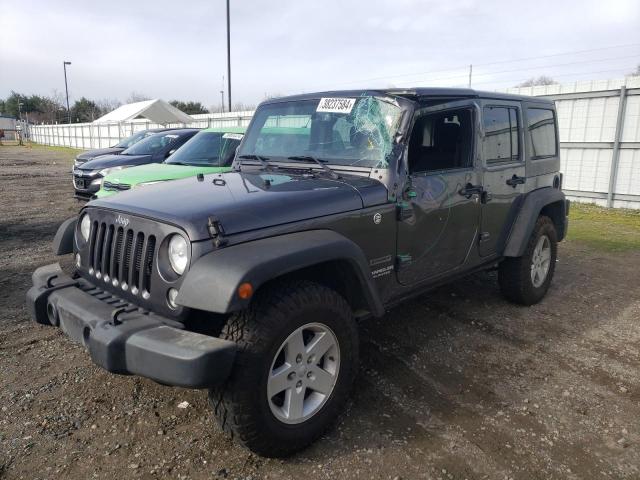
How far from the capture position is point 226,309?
220cm

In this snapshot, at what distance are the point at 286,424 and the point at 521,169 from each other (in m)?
3.27

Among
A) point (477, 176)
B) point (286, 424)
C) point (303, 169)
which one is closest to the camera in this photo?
point (286, 424)

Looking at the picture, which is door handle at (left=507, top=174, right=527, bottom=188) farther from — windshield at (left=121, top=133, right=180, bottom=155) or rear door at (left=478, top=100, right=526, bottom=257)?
windshield at (left=121, top=133, right=180, bottom=155)

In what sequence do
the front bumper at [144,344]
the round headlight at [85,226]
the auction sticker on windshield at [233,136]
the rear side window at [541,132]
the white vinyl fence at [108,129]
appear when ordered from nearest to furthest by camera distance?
A: the front bumper at [144,344]
the round headlight at [85,226]
the rear side window at [541,132]
the auction sticker on windshield at [233,136]
the white vinyl fence at [108,129]

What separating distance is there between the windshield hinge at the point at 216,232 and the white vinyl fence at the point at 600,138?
10033 millimetres

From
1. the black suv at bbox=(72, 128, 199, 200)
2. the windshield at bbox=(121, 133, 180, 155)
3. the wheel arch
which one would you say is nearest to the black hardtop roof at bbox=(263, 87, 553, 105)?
the wheel arch

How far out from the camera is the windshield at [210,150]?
7281 millimetres

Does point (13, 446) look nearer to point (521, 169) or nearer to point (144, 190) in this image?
point (144, 190)

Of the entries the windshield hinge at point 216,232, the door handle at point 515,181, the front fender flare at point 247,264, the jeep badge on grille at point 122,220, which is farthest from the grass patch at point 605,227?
the jeep badge on grille at point 122,220

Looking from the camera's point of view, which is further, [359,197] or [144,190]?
[144,190]

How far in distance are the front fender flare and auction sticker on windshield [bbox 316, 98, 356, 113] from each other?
4.01 ft

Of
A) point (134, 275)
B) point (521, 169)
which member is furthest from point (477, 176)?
point (134, 275)

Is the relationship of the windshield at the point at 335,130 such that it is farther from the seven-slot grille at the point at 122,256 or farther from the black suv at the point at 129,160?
the black suv at the point at 129,160

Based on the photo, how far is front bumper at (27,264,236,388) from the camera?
7.14ft
